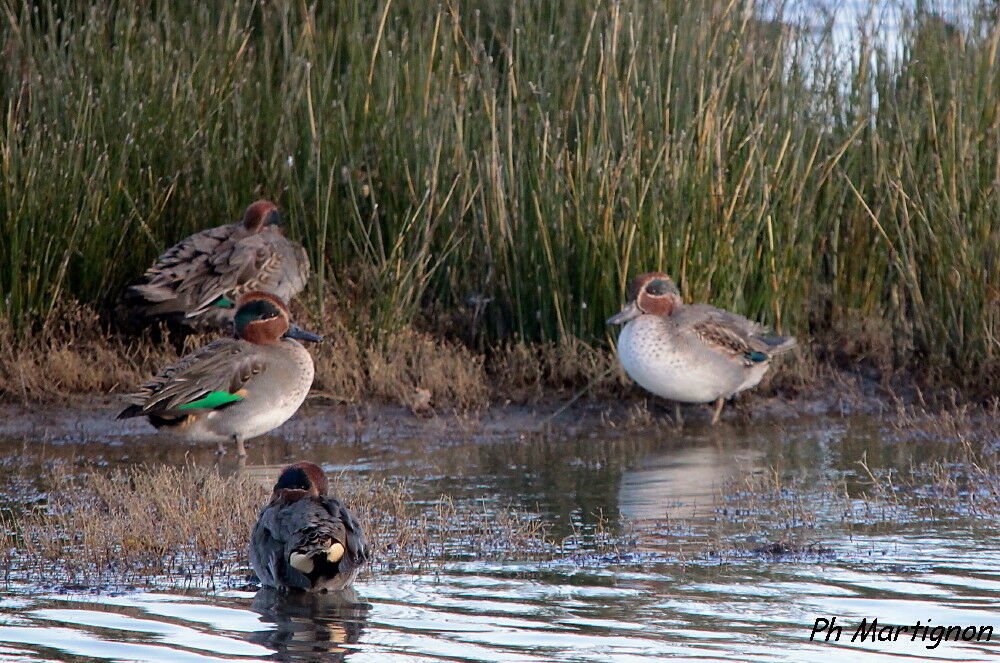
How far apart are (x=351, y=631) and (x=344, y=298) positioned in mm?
5000

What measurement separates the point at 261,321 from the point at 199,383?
2.07ft

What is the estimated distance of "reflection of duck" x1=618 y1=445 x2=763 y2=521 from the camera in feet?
23.0

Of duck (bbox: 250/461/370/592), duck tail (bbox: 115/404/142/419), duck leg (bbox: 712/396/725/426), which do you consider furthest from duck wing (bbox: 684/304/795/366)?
duck (bbox: 250/461/370/592)

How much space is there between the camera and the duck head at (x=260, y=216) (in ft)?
32.1

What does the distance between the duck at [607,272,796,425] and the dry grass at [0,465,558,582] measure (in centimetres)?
205

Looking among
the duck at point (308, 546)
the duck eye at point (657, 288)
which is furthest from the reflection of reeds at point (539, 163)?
the duck at point (308, 546)

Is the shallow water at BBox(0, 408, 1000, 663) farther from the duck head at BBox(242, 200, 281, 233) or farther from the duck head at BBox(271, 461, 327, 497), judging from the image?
the duck head at BBox(242, 200, 281, 233)

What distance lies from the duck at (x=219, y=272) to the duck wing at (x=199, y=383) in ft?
4.18

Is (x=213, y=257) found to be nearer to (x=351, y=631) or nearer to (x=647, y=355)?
(x=647, y=355)

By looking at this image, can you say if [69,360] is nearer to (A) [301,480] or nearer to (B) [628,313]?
(B) [628,313]

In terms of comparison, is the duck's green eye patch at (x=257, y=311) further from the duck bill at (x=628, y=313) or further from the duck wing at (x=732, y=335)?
the duck wing at (x=732, y=335)

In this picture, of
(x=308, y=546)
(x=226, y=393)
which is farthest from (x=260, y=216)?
(x=308, y=546)

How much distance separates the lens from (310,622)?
17.6ft

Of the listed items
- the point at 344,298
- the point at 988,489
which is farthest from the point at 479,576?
the point at 344,298
